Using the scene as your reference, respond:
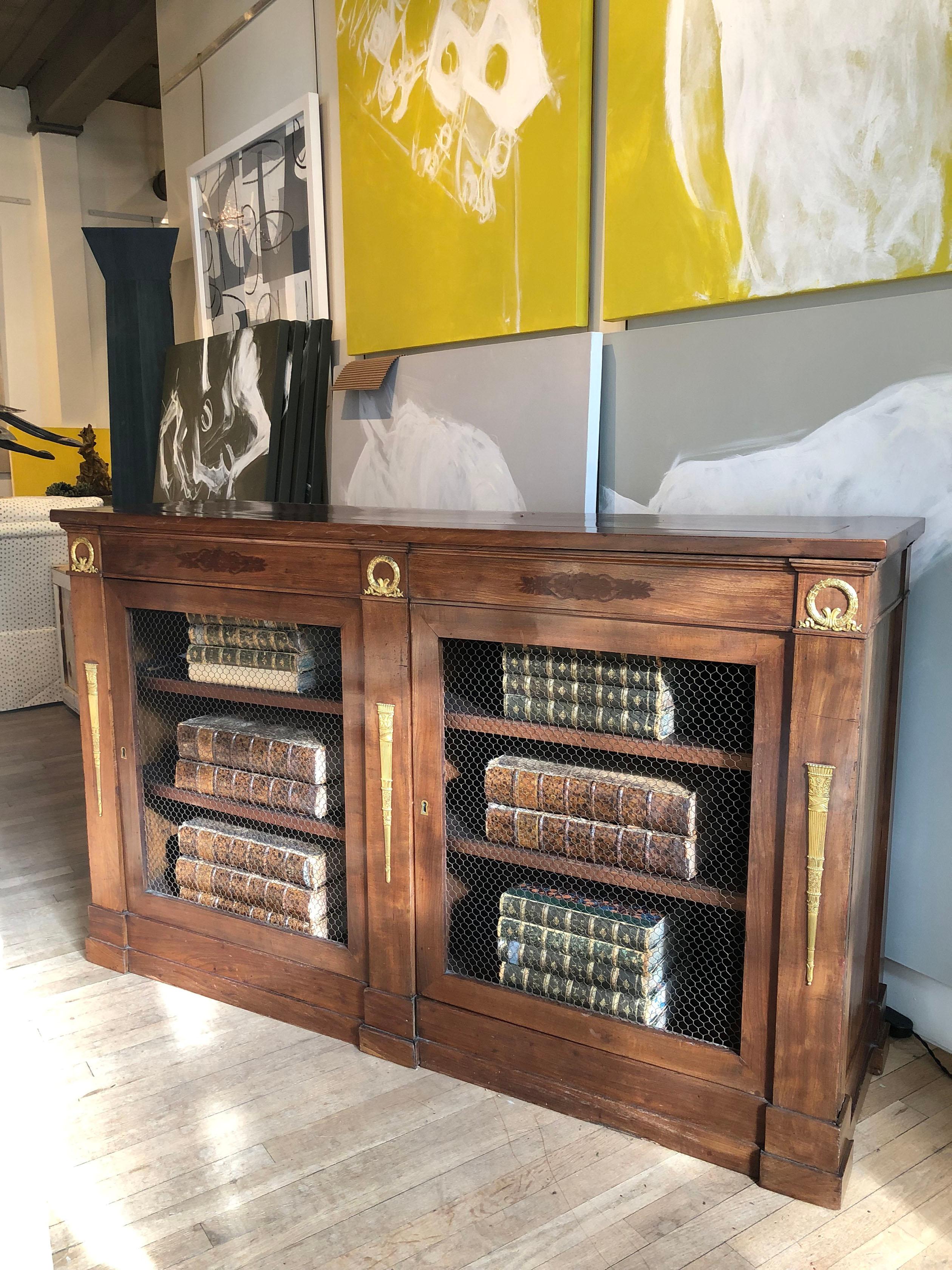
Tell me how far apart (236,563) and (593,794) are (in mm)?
892

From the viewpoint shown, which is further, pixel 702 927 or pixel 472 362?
pixel 472 362

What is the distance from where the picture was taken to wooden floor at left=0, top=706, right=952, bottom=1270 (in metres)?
1.43

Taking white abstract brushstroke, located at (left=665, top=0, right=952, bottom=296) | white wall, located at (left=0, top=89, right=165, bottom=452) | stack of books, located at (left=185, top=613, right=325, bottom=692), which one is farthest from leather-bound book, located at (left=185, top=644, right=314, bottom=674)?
white wall, located at (left=0, top=89, right=165, bottom=452)

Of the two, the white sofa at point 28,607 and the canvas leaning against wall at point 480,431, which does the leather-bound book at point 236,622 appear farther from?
the white sofa at point 28,607

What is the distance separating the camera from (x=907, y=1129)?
5.56ft

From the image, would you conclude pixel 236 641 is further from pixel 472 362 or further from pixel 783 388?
pixel 783 388

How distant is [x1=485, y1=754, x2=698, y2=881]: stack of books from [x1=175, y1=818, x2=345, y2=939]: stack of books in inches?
17.4

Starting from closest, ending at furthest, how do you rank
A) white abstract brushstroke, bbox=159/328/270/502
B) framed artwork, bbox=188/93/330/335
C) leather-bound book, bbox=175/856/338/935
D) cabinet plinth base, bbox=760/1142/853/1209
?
cabinet plinth base, bbox=760/1142/853/1209, leather-bound book, bbox=175/856/338/935, framed artwork, bbox=188/93/330/335, white abstract brushstroke, bbox=159/328/270/502

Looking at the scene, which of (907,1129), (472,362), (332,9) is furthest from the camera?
(332,9)

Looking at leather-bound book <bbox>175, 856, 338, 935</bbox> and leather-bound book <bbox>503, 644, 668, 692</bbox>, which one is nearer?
leather-bound book <bbox>503, 644, 668, 692</bbox>

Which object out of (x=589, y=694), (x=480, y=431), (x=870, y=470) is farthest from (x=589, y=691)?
(x=480, y=431)

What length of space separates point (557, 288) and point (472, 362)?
14.1 inches

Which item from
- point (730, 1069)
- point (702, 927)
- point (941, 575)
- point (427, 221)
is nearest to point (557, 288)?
point (427, 221)

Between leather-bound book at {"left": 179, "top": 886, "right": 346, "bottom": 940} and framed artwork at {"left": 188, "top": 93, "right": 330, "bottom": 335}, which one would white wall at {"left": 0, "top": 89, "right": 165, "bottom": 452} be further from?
leather-bound book at {"left": 179, "top": 886, "right": 346, "bottom": 940}
